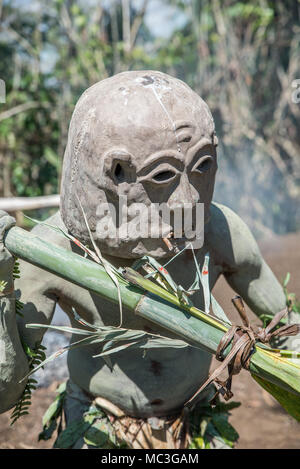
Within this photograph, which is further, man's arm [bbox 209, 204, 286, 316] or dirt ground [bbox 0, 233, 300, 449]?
dirt ground [bbox 0, 233, 300, 449]

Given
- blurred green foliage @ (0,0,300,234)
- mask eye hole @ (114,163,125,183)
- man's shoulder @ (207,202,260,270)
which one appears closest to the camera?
mask eye hole @ (114,163,125,183)

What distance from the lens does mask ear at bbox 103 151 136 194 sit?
1333 millimetres

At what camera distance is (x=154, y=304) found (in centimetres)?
130

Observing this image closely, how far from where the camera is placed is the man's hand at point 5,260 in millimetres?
1333

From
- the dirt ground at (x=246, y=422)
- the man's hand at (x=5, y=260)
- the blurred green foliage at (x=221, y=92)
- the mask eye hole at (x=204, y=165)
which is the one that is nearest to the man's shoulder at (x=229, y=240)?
the mask eye hole at (x=204, y=165)

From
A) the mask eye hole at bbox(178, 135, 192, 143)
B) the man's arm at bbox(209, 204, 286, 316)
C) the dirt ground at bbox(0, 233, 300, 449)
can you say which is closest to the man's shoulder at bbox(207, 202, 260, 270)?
the man's arm at bbox(209, 204, 286, 316)

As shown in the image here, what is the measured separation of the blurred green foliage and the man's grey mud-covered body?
520 centimetres

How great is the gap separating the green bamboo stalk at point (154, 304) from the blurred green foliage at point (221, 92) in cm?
549

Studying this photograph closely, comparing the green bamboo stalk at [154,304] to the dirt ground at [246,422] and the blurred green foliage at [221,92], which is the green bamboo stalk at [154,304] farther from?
the blurred green foliage at [221,92]

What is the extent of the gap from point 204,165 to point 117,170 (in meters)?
0.25

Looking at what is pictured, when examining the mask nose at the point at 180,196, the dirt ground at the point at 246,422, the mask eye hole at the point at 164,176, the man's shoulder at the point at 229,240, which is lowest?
the dirt ground at the point at 246,422

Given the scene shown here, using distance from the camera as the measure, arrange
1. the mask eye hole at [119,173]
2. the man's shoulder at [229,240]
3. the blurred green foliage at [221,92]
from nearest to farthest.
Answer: the mask eye hole at [119,173] → the man's shoulder at [229,240] → the blurred green foliage at [221,92]

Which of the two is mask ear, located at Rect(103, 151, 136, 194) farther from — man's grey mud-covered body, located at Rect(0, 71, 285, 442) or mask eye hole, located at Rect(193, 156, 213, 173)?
mask eye hole, located at Rect(193, 156, 213, 173)
